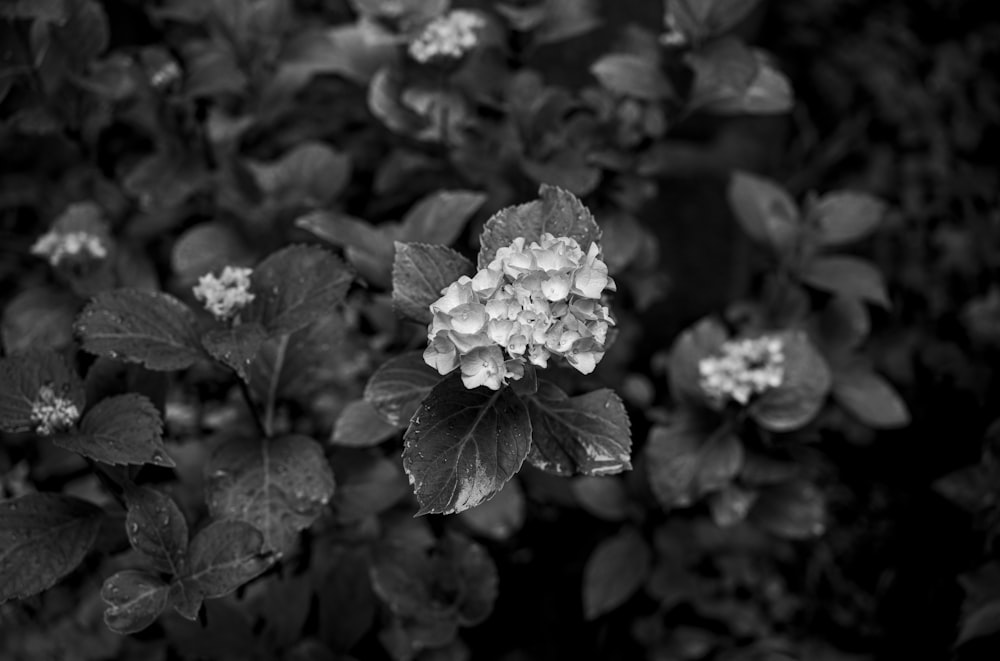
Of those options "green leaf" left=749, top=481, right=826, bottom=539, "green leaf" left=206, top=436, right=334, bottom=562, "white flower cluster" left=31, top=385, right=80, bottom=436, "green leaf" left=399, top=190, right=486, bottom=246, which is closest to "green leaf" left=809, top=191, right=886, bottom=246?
"green leaf" left=749, top=481, right=826, bottom=539

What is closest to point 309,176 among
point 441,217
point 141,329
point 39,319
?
point 441,217

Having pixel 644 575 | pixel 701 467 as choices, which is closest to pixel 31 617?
pixel 644 575

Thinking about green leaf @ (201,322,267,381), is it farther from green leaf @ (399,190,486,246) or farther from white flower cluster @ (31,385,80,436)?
green leaf @ (399,190,486,246)

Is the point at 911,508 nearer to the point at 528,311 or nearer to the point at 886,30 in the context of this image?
the point at 528,311

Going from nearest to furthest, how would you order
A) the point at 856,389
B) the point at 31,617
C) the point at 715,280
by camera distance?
1. the point at 31,617
2. the point at 856,389
3. the point at 715,280

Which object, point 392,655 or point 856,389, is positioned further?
point 856,389

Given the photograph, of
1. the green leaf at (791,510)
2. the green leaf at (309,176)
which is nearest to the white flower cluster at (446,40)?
the green leaf at (309,176)
